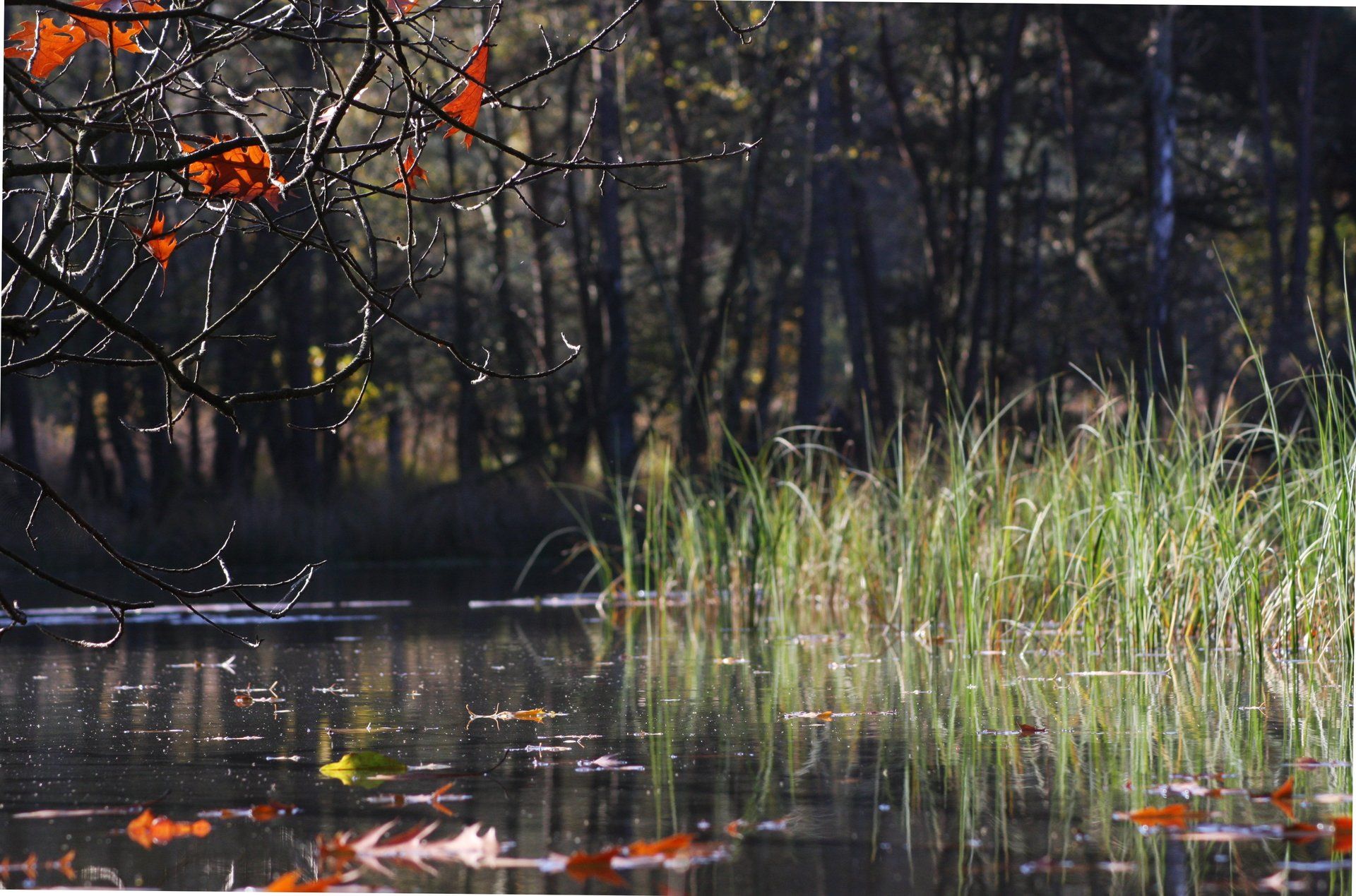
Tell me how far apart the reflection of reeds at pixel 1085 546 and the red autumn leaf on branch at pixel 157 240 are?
3083mm

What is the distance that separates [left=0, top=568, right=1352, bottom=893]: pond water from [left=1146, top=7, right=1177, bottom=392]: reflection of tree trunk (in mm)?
9794

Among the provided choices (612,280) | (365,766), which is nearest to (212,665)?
(365,766)

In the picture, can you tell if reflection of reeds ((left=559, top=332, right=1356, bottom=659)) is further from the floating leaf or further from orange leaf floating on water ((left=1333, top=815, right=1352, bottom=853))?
the floating leaf

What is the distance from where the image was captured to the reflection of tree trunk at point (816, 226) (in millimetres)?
15141

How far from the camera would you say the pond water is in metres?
2.07

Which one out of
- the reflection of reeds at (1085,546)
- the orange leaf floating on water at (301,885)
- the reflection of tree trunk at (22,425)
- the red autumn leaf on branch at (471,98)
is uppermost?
the reflection of tree trunk at (22,425)

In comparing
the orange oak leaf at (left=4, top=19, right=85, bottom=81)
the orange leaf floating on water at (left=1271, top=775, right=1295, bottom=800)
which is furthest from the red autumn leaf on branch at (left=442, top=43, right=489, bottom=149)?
the orange leaf floating on water at (left=1271, top=775, right=1295, bottom=800)

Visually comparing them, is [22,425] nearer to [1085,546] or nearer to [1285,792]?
[1085,546]

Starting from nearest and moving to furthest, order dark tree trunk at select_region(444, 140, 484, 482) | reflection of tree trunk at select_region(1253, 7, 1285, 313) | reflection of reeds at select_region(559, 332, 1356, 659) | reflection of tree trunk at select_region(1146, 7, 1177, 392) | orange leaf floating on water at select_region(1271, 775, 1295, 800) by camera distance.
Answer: orange leaf floating on water at select_region(1271, 775, 1295, 800)
reflection of reeds at select_region(559, 332, 1356, 659)
reflection of tree trunk at select_region(1146, 7, 1177, 392)
reflection of tree trunk at select_region(1253, 7, 1285, 313)
dark tree trunk at select_region(444, 140, 484, 482)

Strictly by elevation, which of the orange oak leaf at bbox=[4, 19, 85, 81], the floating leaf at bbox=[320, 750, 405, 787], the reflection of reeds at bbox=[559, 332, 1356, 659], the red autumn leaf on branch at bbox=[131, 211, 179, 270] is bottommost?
the floating leaf at bbox=[320, 750, 405, 787]

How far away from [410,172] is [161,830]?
1.10 meters

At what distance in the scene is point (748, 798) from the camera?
2.53 m

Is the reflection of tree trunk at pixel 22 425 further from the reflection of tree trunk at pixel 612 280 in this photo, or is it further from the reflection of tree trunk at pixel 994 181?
the reflection of tree trunk at pixel 994 181

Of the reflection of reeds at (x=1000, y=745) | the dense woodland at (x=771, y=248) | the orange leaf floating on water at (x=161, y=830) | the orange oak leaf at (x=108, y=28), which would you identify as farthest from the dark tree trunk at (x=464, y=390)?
the orange leaf floating on water at (x=161, y=830)
